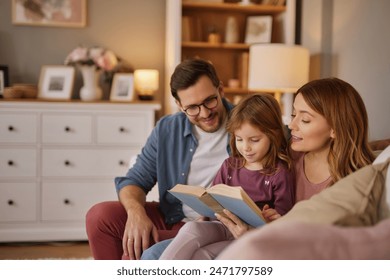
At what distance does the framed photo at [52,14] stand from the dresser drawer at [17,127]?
49cm

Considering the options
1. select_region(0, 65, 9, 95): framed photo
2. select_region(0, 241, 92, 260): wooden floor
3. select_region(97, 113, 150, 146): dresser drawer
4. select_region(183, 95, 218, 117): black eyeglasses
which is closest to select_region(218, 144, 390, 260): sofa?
select_region(183, 95, 218, 117): black eyeglasses

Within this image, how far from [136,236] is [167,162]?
0.36 m

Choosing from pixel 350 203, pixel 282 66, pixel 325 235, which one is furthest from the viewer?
pixel 282 66

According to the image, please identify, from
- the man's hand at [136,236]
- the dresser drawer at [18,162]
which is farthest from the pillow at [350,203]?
the dresser drawer at [18,162]

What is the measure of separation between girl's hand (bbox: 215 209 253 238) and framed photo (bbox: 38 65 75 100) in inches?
72.4

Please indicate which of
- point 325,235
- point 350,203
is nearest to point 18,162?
point 350,203

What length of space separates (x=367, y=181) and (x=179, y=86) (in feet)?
2.57

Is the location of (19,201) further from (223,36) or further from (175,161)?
(223,36)

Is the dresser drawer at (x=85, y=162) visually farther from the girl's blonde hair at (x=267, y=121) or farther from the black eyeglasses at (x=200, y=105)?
the girl's blonde hair at (x=267, y=121)

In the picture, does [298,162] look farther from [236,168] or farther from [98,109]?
[98,109]

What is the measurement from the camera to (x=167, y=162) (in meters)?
1.83

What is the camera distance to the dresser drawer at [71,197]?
2.91 metres

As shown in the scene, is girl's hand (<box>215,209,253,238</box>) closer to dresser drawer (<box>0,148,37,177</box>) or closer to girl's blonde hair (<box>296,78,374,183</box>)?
girl's blonde hair (<box>296,78,374,183</box>)

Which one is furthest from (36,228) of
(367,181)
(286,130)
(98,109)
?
(367,181)
